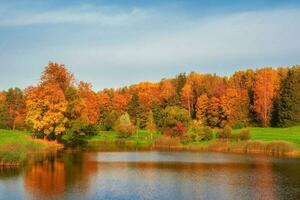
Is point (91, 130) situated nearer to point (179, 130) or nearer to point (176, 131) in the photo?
point (176, 131)

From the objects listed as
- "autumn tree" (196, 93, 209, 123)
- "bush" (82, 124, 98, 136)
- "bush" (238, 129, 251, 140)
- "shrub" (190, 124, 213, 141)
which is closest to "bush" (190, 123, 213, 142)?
"shrub" (190, 124, 213, 141)

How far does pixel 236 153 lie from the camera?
7425 centimetres

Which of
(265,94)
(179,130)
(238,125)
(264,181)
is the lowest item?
(264,181)

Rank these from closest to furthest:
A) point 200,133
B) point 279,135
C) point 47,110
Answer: point 47,110, point 279,135, point 200,133

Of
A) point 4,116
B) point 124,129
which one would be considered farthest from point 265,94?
point 4,116

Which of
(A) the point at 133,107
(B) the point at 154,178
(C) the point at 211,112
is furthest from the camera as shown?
(A) the point at 133,107

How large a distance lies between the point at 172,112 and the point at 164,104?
40.8 m

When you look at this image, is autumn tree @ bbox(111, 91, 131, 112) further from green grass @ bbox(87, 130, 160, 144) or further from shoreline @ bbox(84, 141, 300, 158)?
shoreline @ bbox(84, 141, 300, 158)

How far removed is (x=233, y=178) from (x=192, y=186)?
6.68 meters

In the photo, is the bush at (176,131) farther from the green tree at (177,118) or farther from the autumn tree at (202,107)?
the autumn tree at (202,107)

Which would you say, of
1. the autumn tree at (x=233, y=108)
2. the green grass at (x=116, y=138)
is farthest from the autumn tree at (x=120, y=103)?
the autumn tree at (x=233, y=108)

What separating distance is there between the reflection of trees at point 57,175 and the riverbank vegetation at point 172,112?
470 centimetres

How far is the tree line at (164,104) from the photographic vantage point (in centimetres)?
8194

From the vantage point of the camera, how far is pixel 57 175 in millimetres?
49438
